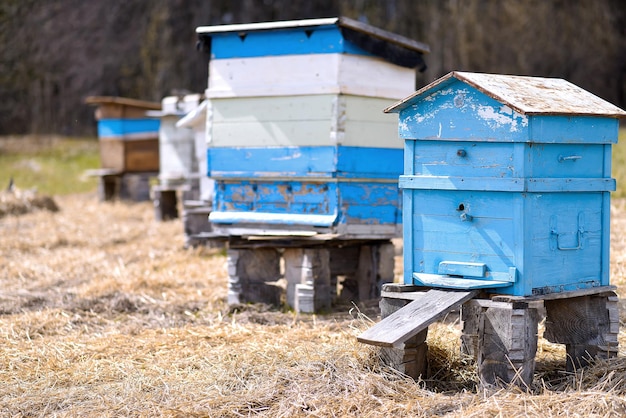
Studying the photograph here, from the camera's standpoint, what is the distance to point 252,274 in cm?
724

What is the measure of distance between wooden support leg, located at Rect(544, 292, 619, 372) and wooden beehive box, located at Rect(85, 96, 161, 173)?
10.4 m

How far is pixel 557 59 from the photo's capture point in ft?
72.2

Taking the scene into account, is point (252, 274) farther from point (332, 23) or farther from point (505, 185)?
point (505, 185)

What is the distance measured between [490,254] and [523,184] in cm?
41

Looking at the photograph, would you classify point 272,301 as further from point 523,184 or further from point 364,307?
point 523,184

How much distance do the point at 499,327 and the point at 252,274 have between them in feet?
10.6

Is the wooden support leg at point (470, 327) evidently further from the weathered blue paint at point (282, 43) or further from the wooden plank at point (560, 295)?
the weathered blue paint at point (282, 43)

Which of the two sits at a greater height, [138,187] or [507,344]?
[138,187]

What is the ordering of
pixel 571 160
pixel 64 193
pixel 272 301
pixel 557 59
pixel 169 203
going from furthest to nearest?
pixel 557 59 → pixel 64 193 → pixel 169 203 → pixel 272 301 → pixel 571 160

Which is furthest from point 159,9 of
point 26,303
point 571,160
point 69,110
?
point 571,160

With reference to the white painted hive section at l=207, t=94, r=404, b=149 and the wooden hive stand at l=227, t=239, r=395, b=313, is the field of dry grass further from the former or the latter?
the white painted hive section at l=207, t=94, r=404, b=149

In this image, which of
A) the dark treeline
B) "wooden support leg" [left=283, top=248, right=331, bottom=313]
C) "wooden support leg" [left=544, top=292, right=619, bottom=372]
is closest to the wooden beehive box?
"wooden support leg" [left=283, top=248, right=331, bottom=313]

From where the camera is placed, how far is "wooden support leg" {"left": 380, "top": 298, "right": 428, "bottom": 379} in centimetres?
452

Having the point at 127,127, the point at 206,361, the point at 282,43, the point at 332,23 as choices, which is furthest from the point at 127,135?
the point at 206,361
